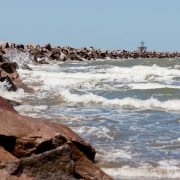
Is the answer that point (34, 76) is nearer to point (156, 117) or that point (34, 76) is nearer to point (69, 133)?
point (156, 117)

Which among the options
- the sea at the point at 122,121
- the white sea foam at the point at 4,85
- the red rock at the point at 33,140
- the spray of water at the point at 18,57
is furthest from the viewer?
the spray of water at the point at 18,57

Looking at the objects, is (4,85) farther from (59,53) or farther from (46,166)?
(59,53)

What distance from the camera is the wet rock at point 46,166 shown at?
4074 mm

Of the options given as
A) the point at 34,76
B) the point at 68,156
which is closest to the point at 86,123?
the point at 68,156

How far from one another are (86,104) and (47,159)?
9.48 m

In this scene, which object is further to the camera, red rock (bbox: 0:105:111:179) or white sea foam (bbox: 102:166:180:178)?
white sea foam (bbox: 102:166:180:178)

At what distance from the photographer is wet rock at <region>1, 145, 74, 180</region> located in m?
4.07

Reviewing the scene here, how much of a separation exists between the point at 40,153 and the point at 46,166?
69 cm

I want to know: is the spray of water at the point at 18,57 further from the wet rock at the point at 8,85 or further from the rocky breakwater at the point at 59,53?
the wet rock at the point at 8,85

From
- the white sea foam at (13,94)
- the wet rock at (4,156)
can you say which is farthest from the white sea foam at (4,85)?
the wet rock at (4,156)

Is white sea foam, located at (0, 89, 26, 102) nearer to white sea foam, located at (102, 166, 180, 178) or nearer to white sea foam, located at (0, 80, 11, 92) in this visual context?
white sea foam, located at (0, 80, 11, 92)

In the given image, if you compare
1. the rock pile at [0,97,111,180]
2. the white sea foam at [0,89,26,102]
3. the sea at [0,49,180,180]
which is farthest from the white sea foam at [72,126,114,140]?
the white sea foam at [0,89,26,102]

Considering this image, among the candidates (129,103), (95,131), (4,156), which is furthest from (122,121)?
(4,156)

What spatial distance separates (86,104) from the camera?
13.7 metres
